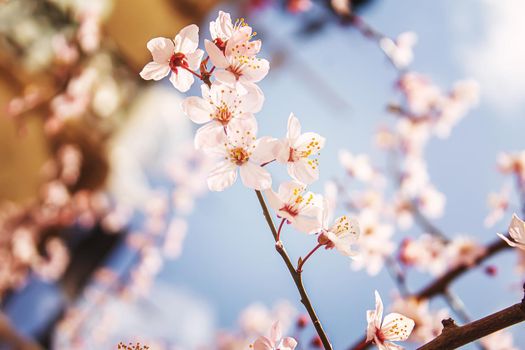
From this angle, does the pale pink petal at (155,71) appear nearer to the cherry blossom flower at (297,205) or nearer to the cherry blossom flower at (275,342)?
the cherry blossom flower at (297,205)

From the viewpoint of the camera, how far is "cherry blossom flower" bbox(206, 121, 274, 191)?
90 centimetres

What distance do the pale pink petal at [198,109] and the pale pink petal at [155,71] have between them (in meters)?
0.12

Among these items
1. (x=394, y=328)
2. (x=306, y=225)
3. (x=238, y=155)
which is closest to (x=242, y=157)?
(x=238, y=155)

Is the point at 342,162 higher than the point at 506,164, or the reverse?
the point at 342,162

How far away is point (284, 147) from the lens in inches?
36.9

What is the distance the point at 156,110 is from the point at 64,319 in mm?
3242

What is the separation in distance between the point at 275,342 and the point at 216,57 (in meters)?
0.71

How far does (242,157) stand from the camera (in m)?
0.95

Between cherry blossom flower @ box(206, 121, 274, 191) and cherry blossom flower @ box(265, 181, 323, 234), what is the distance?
59 mm

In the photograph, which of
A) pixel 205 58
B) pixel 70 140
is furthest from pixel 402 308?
pixel 70 140

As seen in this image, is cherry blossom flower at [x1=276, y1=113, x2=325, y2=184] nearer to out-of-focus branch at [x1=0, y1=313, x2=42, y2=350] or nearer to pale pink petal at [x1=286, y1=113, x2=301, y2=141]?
pale pink petal at [x1=286, y1=113, x2=301, y2=141]

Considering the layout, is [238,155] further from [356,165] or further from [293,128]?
[356,165]

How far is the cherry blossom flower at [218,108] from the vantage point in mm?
927

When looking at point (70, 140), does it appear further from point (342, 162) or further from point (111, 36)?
point (342, 162)
